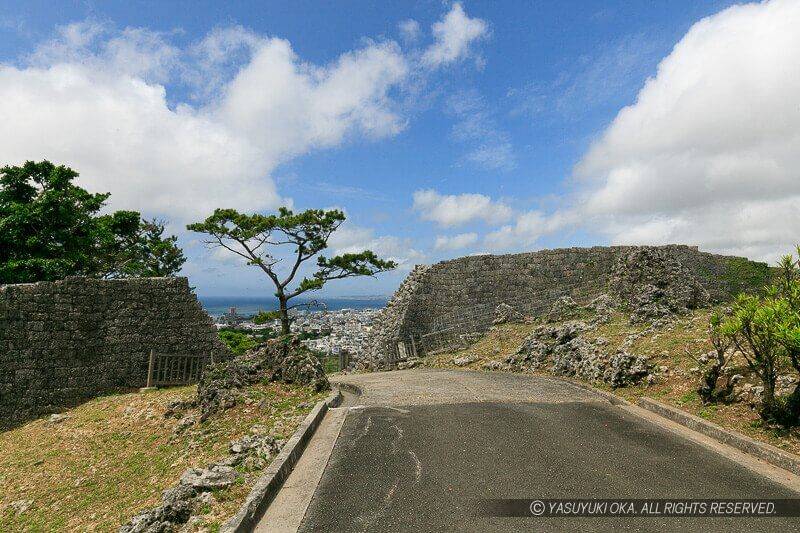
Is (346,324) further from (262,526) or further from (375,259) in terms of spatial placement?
(262,526)

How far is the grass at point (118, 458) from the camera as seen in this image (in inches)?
291

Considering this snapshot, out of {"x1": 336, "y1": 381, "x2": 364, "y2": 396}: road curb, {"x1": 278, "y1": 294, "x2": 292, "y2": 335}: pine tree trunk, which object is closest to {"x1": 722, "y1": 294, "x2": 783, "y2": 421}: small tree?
{"x1": 336, "y1": 381, "x2": 364, "y2": 396}: road curb

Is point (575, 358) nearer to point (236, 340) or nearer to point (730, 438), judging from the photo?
point (730, 438)

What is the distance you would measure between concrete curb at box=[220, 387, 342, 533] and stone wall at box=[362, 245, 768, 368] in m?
13.7

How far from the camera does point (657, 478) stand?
577 cm

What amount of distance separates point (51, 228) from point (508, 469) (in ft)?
80.5

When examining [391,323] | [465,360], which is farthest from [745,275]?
[391,323]

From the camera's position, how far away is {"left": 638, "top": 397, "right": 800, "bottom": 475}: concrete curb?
5974mm

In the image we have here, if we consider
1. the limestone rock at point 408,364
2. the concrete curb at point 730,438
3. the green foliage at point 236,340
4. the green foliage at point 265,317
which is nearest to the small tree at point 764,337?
the concrete curb at point 730,438

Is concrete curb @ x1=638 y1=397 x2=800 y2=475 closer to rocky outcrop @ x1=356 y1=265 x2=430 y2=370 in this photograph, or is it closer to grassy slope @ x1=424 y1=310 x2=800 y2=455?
grassy slope @ x1=424 y1=310 x2=800 y2=455

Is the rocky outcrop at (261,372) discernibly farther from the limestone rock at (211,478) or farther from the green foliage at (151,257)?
the green foliage at (151,257)

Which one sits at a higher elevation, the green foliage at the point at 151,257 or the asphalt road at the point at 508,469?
the green foliage at the point at 151,257

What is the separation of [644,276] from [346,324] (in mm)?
31139

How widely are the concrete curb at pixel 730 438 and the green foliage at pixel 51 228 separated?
2386 cm
